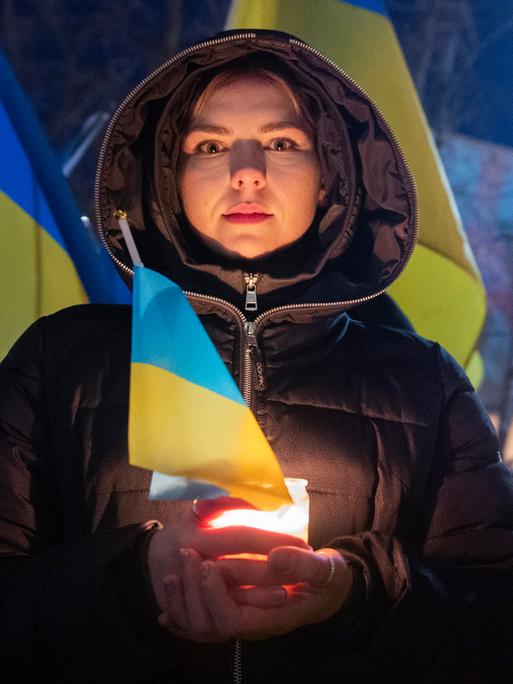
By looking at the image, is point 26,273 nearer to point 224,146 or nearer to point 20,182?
point 20,182

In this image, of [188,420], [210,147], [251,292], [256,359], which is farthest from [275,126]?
[188,420]

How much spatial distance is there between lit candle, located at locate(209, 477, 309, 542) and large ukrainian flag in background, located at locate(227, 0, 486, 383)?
1403 mm

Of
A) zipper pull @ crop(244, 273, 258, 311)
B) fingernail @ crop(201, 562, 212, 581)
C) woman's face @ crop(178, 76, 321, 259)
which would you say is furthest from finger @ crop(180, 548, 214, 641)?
woman's face @ crop(178, 76, 321, 259)

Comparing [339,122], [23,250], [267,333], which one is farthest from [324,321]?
[23,250]

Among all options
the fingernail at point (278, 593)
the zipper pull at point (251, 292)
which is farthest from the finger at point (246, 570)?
the zipper pull at point (251, 292)

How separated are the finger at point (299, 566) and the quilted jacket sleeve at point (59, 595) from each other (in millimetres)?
261

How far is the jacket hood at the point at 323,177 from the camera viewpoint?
1.81 m

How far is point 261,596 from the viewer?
131 centimetres

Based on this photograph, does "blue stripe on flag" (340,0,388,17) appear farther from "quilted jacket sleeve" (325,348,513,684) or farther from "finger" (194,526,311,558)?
"finger" (194,526,311,558)

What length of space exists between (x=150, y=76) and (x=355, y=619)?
1131 mm

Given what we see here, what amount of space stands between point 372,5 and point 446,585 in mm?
1899

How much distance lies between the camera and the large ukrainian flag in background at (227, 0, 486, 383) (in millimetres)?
2652

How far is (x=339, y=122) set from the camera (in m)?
1.92

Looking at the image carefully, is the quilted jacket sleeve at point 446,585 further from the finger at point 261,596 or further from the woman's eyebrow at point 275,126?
the woman's eyebrow at point 275,126
